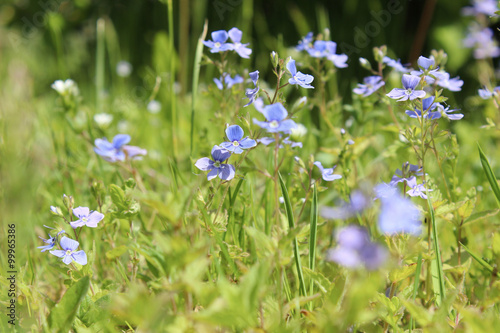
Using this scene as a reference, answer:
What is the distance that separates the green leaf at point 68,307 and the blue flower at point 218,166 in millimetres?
452

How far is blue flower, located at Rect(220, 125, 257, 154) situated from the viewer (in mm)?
1378

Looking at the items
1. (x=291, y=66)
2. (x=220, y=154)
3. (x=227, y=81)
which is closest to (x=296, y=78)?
(x=291, y=66)

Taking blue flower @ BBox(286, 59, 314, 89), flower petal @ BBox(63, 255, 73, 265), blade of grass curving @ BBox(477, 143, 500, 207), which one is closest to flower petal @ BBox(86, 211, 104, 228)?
flower petal @ BBox(63, 255, 73, 265)

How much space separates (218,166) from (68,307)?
578 millimetres

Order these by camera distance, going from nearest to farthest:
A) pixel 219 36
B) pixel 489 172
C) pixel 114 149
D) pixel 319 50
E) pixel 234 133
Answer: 1. pixel 234 133
2. pixel 489 172
3. pixel 219 36
4. pixel 114 149
5. pixel 319 50

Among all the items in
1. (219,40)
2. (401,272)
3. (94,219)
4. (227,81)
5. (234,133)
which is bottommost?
(401,272)

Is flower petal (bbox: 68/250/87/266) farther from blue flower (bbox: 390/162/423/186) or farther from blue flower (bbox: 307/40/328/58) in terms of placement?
blue flower (bbox: 307/40/328/58)

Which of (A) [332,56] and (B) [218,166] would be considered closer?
(B) [218,166]

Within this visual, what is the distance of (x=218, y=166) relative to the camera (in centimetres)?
145

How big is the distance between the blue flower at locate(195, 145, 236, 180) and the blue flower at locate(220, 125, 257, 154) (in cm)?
2

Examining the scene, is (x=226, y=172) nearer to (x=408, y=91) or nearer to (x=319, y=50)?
(x=408, y=91)

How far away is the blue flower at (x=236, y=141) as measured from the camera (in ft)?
4.52

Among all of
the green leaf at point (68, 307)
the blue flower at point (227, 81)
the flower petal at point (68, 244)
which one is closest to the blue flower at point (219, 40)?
the blue flower at point (227, 81)

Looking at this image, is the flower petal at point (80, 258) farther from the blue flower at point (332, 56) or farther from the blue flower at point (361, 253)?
the blue flower at point (332, 56)
